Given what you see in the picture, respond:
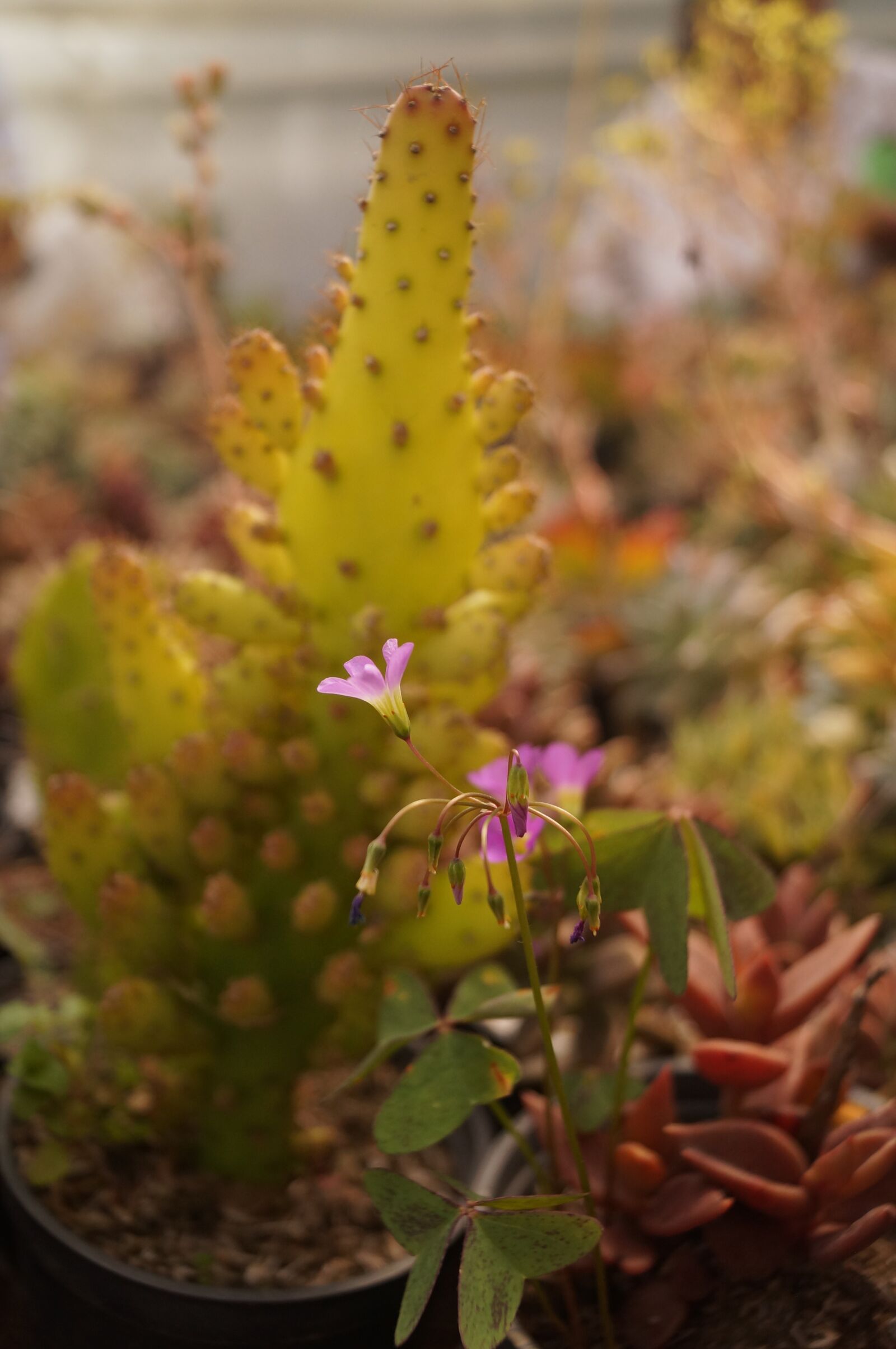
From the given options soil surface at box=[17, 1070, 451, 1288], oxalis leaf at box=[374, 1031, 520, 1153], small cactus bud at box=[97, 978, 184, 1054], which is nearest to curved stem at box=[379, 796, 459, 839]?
oxalis leaf at box=[374, 1031, 520, 1153]

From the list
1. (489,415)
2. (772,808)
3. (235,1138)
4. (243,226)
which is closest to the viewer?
(489,415)

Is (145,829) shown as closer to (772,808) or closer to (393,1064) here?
(393,1064)

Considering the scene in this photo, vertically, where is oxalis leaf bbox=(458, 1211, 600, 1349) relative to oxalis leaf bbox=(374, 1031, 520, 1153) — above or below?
below

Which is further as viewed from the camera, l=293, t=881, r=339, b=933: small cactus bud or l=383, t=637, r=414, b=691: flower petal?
l=293, t=881, r=339, b=933: small cactus bud

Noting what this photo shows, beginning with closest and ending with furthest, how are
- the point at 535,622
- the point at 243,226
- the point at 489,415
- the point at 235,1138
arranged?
the point at 489,415 < the point at 235,1138 < the point at 535,622 < the point at 243,226

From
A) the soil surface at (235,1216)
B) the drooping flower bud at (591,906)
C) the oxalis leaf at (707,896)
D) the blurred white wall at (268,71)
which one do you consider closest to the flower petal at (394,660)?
the drooping flower bud at (591,906)

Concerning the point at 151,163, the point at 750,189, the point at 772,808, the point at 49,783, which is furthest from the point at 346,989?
the point at 151,163

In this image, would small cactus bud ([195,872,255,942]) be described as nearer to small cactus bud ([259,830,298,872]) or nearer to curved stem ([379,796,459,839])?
small cactus bud ([259,830,298,872])

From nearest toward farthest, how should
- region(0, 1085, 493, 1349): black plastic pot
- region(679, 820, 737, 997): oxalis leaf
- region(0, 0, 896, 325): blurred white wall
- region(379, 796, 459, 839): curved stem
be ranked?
region(379, 796, 459, 839): curved stem < region(679, 820, 737, 997): oxalis leaf < region(0, 1085, 493, 1349): black plastic pot < region(0, 0, 896, 325): blurred white wall
